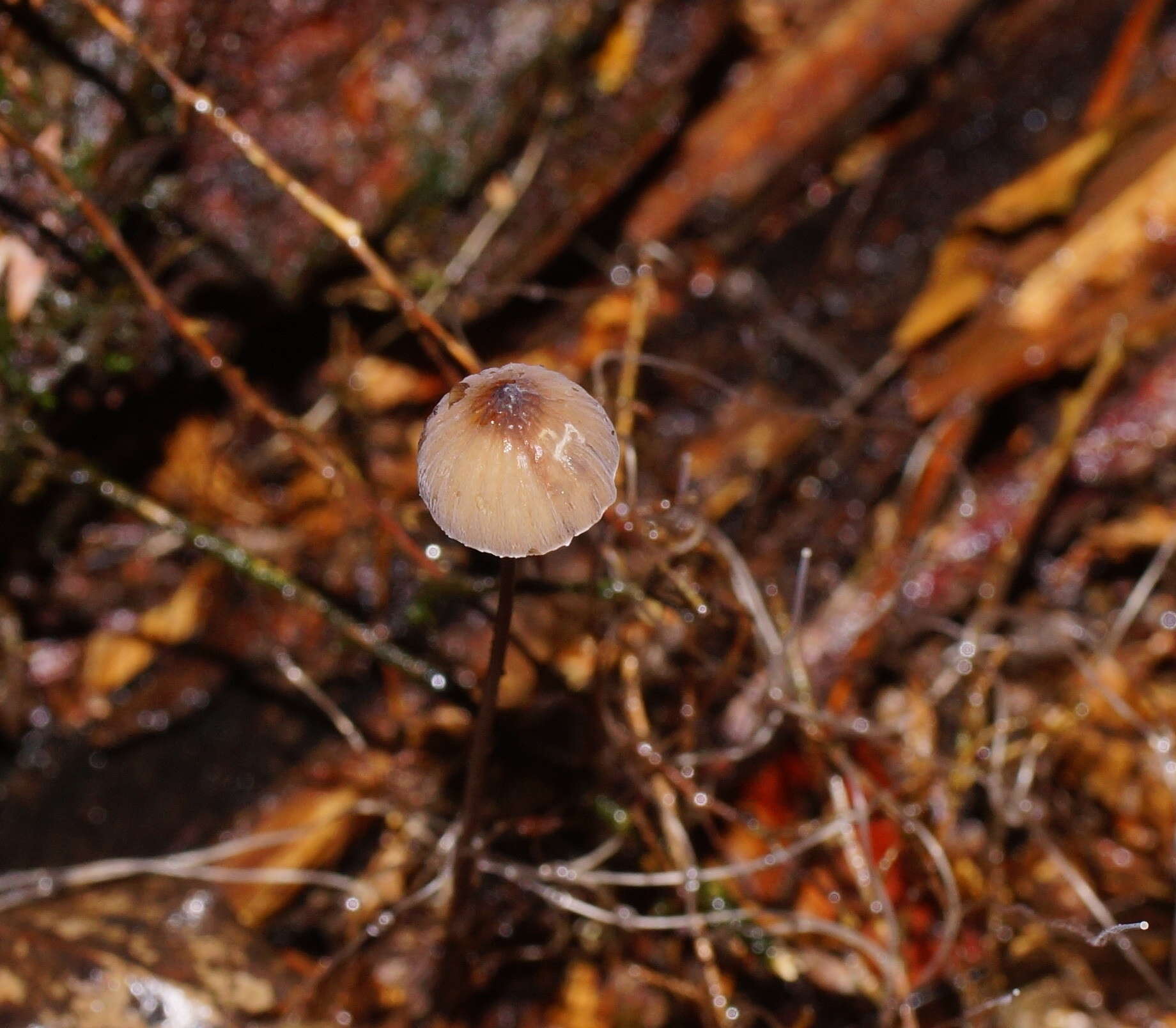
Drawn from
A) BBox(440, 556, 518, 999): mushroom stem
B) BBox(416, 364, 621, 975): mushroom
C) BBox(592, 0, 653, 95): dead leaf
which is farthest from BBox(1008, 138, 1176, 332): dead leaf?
BBox(416, 364, 621, 975): mushroom

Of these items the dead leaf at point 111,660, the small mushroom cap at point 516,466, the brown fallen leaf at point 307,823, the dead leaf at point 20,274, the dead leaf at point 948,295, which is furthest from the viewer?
the dead leaf at point 948,295

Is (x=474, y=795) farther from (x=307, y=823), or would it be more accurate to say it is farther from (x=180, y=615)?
(x=180, y=615)

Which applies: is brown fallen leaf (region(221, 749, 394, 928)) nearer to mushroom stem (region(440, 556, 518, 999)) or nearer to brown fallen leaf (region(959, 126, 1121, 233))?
mushroom stem (region(440, 556, 518, 999))

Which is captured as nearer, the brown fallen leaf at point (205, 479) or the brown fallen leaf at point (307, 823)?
the brown fallen leaf at point (307, 823)

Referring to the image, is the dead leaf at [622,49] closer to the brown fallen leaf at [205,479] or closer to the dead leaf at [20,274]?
the brown fallen leaf at [205,479]

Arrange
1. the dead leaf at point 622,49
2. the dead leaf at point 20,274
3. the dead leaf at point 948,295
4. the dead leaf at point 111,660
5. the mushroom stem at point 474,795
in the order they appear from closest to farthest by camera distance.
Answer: the mushroom stem at point 474,795 → the dead leaf at point 20,274 → the dead leaf at point 111,660 → the dead leaf at point 622,49 → the dead leaf at point 948,295

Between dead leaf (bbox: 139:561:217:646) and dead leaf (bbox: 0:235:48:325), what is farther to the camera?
dead leaf (bbox: 139:561:217:646)

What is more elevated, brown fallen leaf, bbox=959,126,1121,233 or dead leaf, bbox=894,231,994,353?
brown fallen leaf, bbox=959,126,1121,233


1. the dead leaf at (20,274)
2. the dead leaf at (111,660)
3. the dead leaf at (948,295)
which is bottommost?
the dead leaf at (111,660)

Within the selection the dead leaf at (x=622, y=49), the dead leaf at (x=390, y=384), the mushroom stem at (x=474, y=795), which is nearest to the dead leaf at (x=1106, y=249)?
the dead leaf at (x=622, y=49)

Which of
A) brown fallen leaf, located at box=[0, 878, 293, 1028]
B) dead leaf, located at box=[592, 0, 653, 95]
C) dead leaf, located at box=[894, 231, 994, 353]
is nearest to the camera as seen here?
brown fallen leaf, located at box=[0, 878, 293, 1028]
